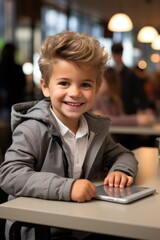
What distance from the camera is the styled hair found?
1.68m

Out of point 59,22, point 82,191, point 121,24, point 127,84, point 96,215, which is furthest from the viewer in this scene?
point 59,22

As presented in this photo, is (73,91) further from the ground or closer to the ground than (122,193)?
→ further from the ground

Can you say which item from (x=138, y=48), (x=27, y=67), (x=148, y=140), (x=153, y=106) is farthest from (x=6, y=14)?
(x=138, y=48)

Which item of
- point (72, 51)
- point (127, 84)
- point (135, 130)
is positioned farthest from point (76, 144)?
point (127, 84)

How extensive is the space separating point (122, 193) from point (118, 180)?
13 cm

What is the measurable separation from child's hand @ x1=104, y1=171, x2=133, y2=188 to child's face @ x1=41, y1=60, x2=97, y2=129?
26 cm

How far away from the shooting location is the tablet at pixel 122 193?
4.63 ft

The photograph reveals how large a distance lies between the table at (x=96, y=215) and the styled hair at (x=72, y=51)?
501 mm

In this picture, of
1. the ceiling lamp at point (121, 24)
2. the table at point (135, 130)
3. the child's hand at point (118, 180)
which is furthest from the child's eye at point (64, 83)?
the ceiling lamp at point (121, 24)

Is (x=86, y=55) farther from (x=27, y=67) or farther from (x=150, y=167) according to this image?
(x=27, y=67)

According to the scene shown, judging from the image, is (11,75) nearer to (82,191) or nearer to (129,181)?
(129,181)

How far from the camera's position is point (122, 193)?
149 centimetres

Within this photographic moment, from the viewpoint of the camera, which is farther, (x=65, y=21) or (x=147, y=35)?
(x=65, y=21)

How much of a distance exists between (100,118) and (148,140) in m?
3.76
